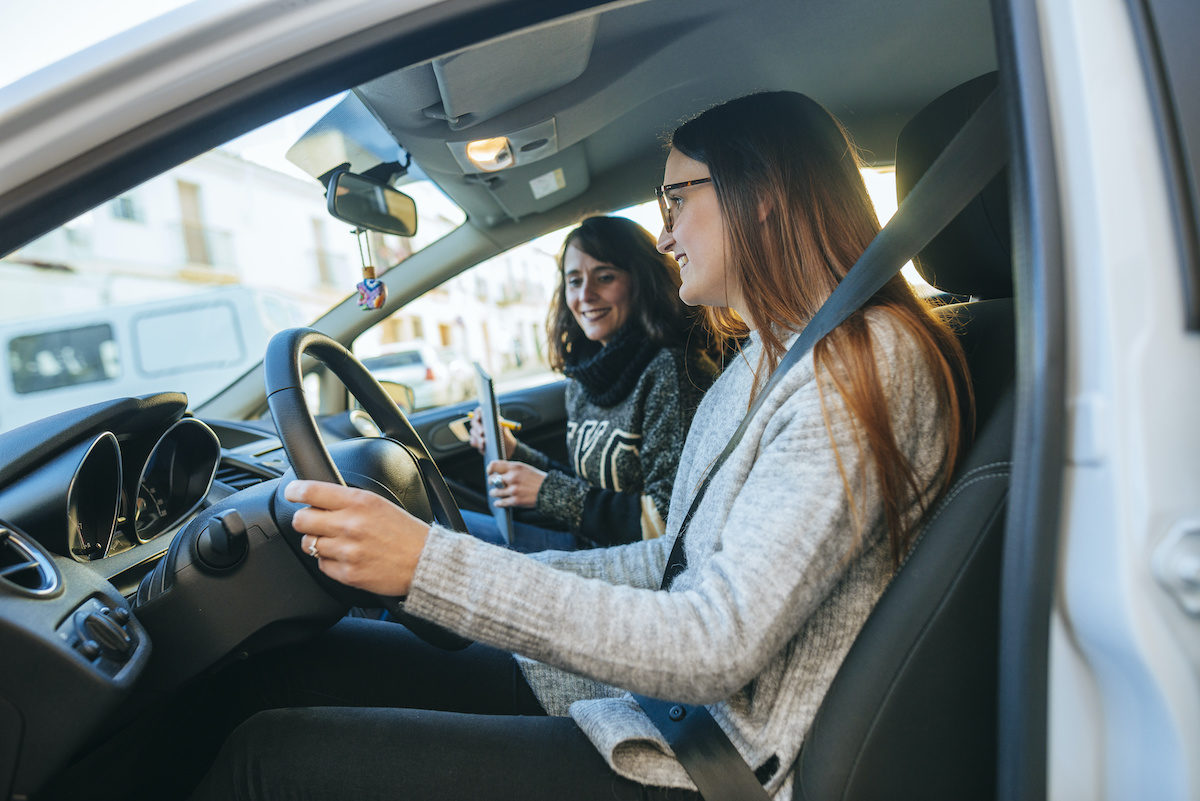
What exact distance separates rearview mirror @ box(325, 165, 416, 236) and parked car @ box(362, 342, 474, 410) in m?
1.33

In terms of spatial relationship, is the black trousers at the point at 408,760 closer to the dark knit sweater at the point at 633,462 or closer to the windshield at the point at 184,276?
the windshield at the point at 184,276

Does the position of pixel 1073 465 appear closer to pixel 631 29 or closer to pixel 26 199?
pixel 26 199

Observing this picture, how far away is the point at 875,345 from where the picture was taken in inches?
34.3

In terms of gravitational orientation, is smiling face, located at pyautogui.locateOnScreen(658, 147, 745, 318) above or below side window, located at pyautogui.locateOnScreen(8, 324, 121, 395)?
below

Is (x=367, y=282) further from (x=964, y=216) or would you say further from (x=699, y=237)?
(x=964, y=216)

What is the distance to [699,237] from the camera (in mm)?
1138

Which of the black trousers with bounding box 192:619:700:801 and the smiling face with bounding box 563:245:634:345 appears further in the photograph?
the smiling face with bounding box 563:245:634:345

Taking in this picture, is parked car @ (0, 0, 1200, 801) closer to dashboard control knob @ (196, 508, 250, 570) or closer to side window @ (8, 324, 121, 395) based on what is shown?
dashboard control knob @ (196, 508, 250, 570)

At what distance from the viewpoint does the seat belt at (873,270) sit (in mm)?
764

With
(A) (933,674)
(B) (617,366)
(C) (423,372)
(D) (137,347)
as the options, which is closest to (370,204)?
(B) (617,366)

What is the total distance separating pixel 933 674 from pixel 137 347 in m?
6.52

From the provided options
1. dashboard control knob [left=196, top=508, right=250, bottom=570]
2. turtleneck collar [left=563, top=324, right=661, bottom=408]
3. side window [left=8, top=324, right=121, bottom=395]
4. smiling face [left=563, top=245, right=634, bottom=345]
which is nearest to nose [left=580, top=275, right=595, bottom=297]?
smiling face [left=563, top=245, right=634, bottom=345]

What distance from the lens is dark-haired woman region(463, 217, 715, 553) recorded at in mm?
2098

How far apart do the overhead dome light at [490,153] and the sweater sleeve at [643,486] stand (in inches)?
27.3
